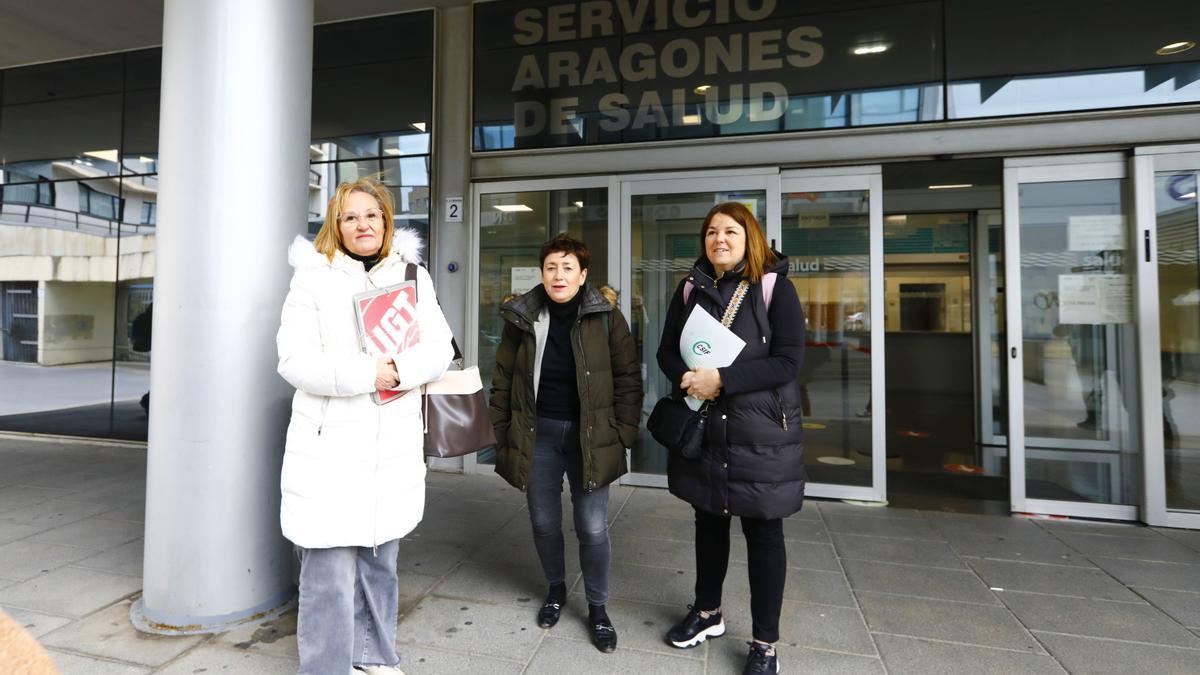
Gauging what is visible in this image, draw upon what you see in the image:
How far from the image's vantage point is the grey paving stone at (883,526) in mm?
4090

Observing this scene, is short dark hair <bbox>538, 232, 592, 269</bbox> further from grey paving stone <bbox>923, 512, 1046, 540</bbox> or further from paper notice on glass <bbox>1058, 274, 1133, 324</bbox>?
paper notice on glass <bbox>1058, 274, 1133, 324</bbox>

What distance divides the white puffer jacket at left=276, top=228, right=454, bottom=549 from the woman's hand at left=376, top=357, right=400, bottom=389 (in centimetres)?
2

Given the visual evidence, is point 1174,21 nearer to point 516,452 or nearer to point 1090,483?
point 1090,483

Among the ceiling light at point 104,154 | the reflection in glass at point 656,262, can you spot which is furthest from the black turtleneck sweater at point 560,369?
the ceiling light at point 104,154

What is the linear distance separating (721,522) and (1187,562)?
3302 millimetres

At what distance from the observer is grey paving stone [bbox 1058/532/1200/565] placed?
3.72 metres

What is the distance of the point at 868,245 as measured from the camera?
4.91m

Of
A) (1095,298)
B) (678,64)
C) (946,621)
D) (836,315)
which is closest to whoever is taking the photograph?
(946,621)

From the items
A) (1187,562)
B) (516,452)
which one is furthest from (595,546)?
(1187,562)

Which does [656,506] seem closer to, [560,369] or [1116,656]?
[560,369]

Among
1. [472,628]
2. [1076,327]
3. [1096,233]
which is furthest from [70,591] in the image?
[1096,233]

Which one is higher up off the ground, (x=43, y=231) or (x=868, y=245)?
(x=43, y=231)

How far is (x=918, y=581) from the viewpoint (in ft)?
10.9

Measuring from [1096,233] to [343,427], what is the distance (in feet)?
18.0
